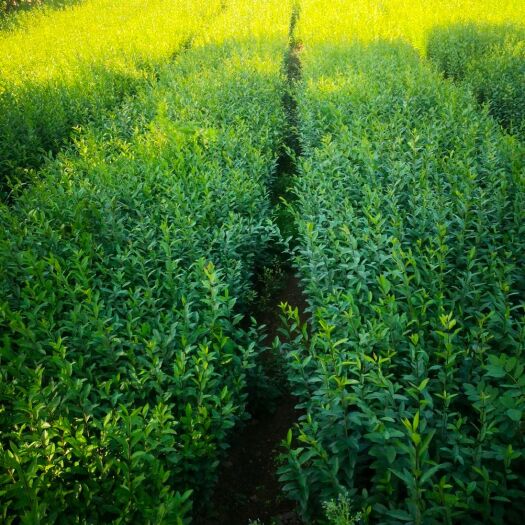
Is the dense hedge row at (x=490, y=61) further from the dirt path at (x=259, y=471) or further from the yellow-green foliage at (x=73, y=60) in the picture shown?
the yellow-green foliage at (x=73, y=60)

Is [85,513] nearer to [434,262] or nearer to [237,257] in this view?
[237,257]

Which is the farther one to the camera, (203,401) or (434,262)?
(434,262)

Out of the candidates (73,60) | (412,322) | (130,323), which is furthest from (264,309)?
(73,60)

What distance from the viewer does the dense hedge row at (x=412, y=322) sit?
2066mm

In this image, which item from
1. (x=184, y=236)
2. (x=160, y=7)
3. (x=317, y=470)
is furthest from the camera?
(x=160, y=7)

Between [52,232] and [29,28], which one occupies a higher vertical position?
[29,28]

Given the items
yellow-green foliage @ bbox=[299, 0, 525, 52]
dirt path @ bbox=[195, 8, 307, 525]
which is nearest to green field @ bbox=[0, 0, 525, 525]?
dirt path @ bbox=[195, 8, 307, 525]

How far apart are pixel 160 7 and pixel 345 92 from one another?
15.3 m

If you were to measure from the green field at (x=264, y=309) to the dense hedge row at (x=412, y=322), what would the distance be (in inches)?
0.8

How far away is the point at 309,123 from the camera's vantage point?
6285mm

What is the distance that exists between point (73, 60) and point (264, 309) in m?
8.96

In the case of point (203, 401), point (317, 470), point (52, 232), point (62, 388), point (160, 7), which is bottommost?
point (317, 470)

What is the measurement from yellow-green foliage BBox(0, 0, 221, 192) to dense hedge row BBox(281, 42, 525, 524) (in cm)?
432

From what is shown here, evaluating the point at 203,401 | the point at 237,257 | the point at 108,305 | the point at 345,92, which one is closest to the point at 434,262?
the point at 237,257
